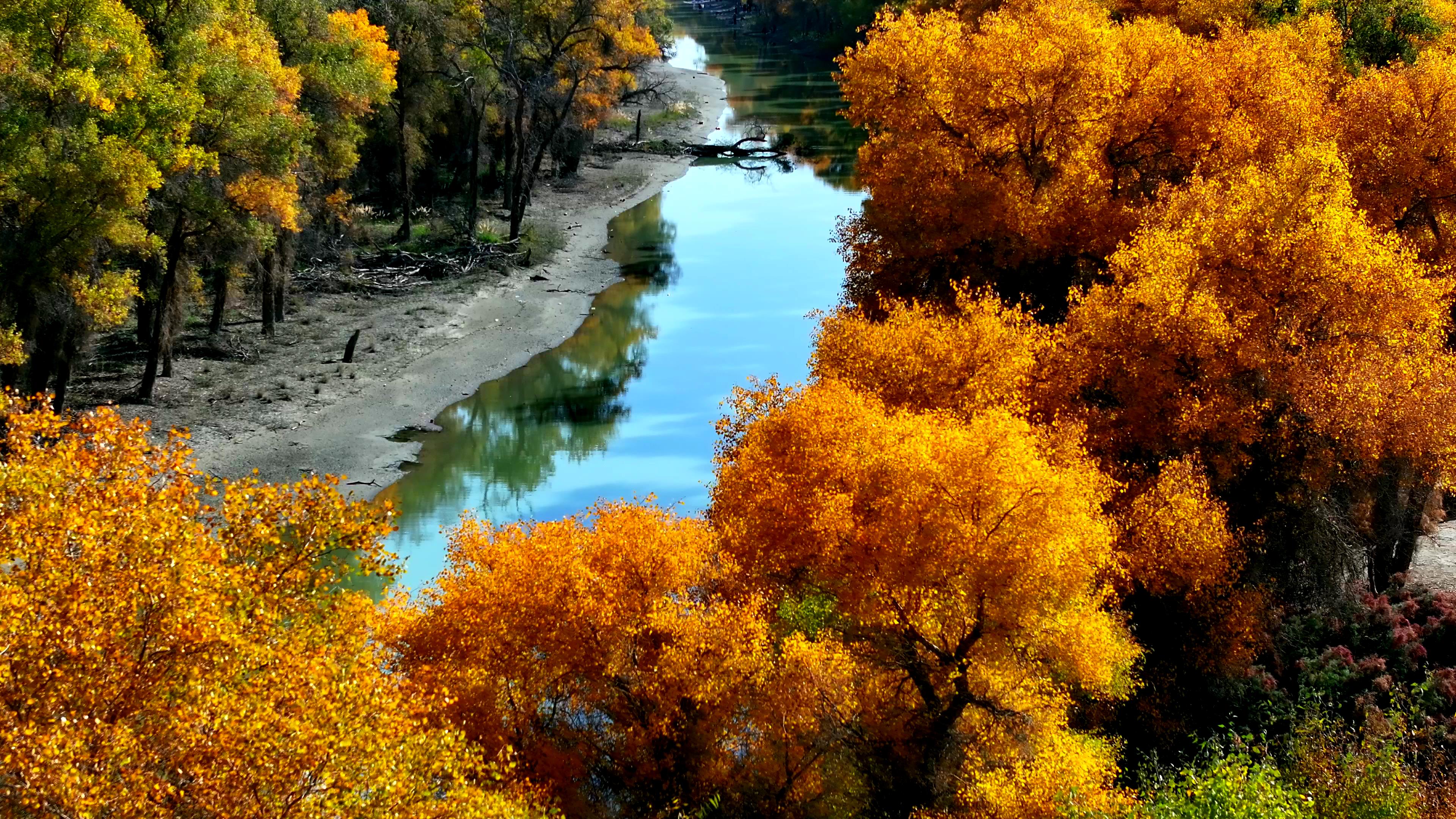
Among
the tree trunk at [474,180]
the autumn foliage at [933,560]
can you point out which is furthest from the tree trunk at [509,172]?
the autumn foliage at [933,560]

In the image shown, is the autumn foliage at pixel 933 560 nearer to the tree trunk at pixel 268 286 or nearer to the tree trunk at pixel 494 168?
the tree trunk at pixel 268 286

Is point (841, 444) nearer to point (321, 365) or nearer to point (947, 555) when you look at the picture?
point (947, 555)

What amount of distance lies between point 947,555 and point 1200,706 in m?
→ 7.67

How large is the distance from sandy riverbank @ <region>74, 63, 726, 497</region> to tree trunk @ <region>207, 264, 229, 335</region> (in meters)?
0.68

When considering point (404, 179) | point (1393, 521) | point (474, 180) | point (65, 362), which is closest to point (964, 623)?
point (1393, 521)

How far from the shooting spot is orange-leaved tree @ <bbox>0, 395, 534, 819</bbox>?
1179 centimetres

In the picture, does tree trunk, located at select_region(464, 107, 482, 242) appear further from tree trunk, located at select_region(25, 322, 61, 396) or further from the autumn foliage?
tree trunk, located at select_region(25, 322, 61, 396)

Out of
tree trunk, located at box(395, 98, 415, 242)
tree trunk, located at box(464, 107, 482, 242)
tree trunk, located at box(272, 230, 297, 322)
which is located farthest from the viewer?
tree trunk, located at box(464, 107, 482, 242)

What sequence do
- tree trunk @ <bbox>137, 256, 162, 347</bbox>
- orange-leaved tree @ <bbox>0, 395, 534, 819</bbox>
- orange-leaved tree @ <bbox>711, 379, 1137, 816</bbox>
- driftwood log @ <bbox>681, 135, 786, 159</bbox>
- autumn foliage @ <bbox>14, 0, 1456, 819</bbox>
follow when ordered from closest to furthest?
orange-leaved tree @ <bbox>0, 395, 534, 819</bbox> → autumn foliage @ <bbox>14, 0, 1456, 819</bbox> → orange-leaved tree @ <bbox>711, 379, 1137, 816</bbox> → tree trunk @ <bbox>137, 256, 162, 347</bbox> → driftwood log @ <bbox>681, 135, 786, 159</bbox>

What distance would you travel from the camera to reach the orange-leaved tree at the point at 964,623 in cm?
2072

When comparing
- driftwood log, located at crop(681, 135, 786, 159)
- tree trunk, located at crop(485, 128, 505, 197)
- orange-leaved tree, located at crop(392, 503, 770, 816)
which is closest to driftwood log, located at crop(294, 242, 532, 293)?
tree trunk, located at crop(485, 128, 505, 197)

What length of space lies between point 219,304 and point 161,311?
7186 millimetres

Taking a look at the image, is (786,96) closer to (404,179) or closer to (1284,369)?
(404,179)

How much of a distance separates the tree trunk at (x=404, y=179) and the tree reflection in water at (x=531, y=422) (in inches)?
445
